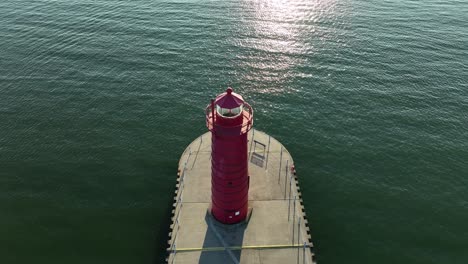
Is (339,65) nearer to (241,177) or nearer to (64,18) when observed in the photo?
(241,177)

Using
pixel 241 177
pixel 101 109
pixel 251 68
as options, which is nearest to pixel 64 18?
pixel 101 109

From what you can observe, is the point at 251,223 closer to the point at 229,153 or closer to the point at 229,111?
the point at 229,153

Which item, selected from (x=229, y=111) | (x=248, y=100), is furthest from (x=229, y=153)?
(x=248, y=100)

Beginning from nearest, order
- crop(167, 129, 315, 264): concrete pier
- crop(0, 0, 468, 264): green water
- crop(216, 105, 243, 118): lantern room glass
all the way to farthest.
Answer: crop(216, 105, 243, 118): lantern room glass, crop(167, 129, 315, 264): concrete pier, crop(0, 0, 468, 264): green water

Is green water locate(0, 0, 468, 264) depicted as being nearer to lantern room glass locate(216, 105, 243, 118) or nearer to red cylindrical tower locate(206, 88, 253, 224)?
red cylindrical tower locate(206, 88, 253, 224)

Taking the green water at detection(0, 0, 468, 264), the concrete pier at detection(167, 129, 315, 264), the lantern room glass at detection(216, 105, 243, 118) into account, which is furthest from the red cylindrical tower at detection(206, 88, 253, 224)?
the green water at detection(0, 0, 468, 264)

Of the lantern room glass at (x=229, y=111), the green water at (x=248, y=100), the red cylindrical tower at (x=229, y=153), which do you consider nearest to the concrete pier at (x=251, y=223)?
the red cylindrical tower at (x=229, y=153)

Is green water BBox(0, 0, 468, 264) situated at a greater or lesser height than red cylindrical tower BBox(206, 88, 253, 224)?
greater
